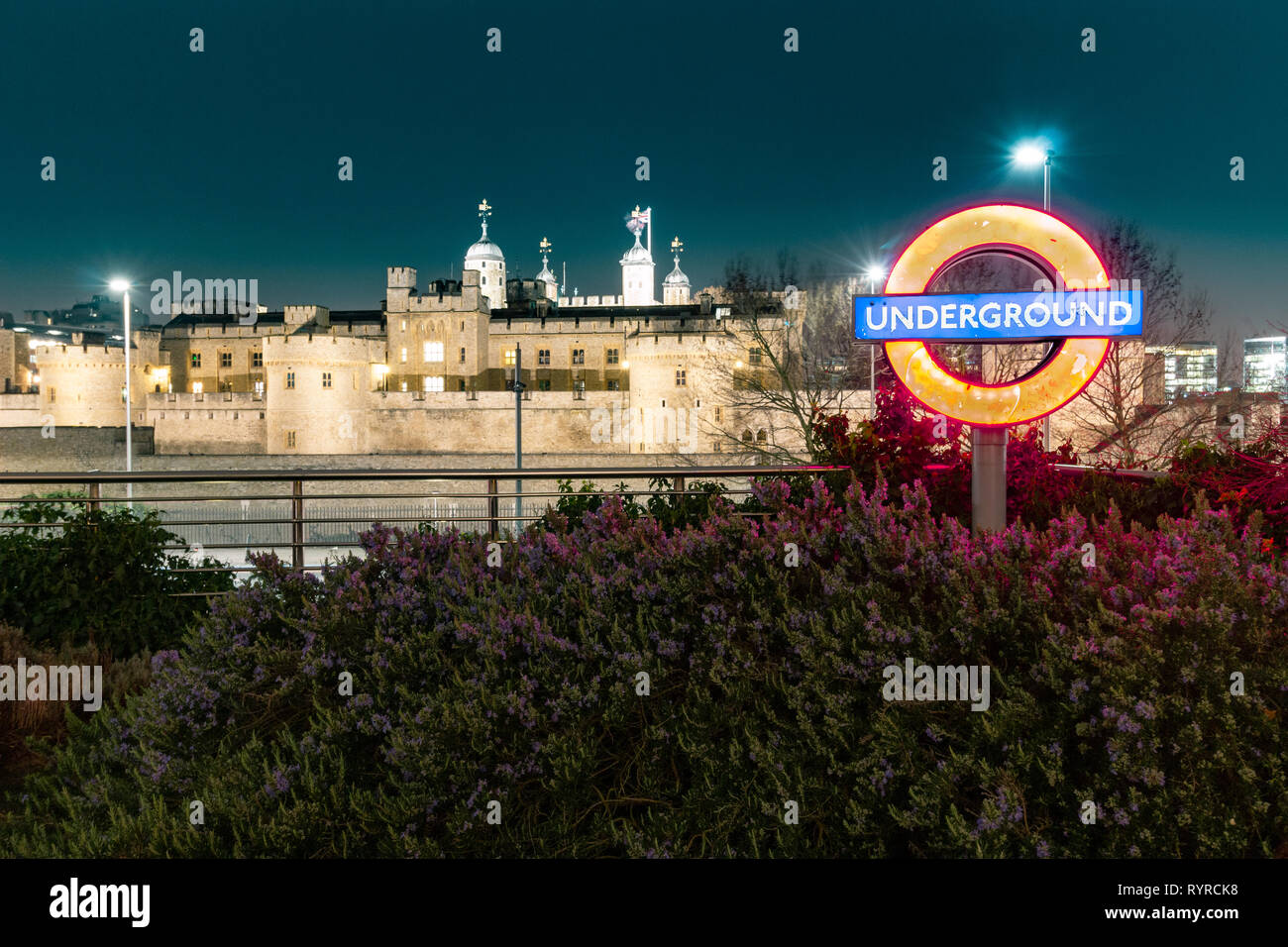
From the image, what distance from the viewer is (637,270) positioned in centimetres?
11525

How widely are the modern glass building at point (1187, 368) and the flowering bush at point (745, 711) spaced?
99.6 ft

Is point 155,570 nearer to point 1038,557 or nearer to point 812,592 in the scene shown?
point 812,592

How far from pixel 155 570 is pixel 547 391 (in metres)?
57.2

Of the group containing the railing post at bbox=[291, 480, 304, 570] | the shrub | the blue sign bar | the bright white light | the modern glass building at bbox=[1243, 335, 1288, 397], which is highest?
the bright white light

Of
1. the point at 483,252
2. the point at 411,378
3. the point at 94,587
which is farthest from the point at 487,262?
the point at 94,587

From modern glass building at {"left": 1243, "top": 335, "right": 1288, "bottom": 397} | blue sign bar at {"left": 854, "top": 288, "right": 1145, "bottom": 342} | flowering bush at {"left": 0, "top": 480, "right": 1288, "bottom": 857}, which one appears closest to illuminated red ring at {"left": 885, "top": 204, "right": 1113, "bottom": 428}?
blue sign bar at {"left": 854, "top": 288, "right": 1145, "bottom": 342}

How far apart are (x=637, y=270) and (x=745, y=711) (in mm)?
114228

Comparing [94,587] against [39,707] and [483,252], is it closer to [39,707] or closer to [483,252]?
[39,707]

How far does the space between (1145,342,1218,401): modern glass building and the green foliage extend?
30.2 metres

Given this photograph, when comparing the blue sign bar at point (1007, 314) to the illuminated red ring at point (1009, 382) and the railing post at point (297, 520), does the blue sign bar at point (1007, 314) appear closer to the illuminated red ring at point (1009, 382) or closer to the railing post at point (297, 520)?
the illuminated red ring at point (1009, 382)

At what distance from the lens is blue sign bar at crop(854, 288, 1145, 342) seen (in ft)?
18.7

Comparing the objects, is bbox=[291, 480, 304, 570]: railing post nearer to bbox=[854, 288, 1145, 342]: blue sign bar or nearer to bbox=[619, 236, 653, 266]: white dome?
bbox=[854, 288, 1145, 342]: blue sign bar

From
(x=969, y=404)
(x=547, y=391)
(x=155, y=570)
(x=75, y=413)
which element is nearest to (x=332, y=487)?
(x=547, y=391)

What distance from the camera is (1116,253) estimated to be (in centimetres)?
2994
